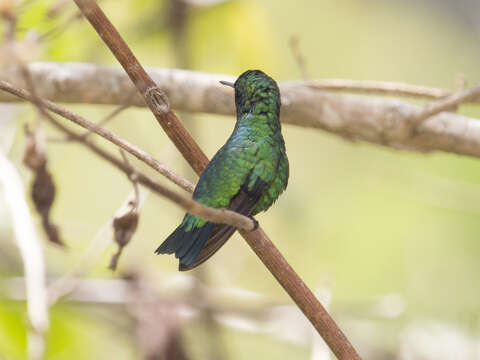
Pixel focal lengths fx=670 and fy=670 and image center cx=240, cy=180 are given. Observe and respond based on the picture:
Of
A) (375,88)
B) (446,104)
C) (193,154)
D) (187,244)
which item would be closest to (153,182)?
(193,154)

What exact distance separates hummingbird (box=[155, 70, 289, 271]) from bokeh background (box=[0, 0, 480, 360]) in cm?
77

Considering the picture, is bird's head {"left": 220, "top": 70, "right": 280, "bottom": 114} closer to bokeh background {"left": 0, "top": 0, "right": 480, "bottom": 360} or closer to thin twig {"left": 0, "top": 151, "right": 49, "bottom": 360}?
bokeh background {"left": 0, "top": 0, "right": 480, "bottom": 360}

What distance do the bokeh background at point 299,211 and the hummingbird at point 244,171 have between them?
77cm

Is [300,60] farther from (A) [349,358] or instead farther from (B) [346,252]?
(B) [346,252]

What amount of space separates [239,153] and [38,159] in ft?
2.15

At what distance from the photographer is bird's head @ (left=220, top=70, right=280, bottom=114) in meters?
2.34

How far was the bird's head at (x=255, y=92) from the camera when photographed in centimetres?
234

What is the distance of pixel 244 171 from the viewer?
2197 millimetres

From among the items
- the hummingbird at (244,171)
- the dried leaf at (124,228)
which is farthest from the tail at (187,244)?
the dried leaf at (124,228)

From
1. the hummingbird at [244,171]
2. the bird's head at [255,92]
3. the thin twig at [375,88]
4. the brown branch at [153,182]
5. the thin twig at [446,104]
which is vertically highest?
the thin twig at [375,88]

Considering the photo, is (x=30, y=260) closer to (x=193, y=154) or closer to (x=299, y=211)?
(x=193, y=154)

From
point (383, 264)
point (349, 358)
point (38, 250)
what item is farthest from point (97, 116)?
point (349, 358)

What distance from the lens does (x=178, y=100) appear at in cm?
297

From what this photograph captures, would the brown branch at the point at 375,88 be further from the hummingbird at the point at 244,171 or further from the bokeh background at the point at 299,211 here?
the hummingbird at the point at 244,171
